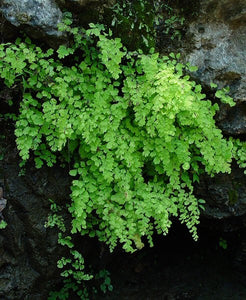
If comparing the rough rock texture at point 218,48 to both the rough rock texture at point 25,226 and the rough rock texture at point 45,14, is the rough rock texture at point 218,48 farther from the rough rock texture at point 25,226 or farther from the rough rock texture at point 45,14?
the rough rock texture at point 25,226

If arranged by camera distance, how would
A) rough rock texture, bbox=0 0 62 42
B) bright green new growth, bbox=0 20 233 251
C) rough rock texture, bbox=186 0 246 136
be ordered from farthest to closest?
rough rock texture, bbox=186 0 246 136
bright green new growth, bbox=0 20 233 251
rough rock texture, bbox=0 0 62 42

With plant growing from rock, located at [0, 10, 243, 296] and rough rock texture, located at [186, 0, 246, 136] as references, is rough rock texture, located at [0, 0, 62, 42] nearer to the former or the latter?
plant growing from rock, located at [0, 10, 243, 296]

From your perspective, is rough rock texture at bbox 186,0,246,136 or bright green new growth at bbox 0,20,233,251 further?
rough rock texture at bbox 186,0,246,136

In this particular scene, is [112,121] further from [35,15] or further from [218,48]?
[218,48]

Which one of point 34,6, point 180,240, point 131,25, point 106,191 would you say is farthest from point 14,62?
point 180,240

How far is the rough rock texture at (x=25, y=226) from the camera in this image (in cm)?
396

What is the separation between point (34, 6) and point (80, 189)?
1799 mm

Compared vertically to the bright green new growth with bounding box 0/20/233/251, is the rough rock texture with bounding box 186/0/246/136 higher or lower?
higher

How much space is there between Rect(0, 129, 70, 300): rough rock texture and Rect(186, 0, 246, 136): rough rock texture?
6.90ft

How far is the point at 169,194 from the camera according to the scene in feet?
12.7

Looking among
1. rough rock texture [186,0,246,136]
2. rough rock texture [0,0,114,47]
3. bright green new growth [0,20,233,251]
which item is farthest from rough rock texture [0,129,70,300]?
rough rock texture [186,0,246,136]

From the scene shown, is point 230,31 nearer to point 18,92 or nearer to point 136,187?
point 136,187

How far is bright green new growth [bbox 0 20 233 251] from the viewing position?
325 centimetres

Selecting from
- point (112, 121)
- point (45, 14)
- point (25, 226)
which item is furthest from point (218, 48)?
point (25, 226)
